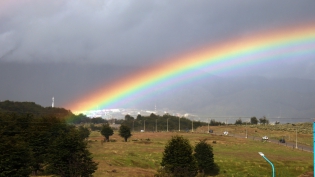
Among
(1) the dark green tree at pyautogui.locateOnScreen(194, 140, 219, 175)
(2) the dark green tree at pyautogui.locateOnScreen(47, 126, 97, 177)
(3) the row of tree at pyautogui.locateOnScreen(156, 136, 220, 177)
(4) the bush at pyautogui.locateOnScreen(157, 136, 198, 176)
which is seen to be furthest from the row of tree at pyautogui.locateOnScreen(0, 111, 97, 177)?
(1) the dark green tree at pyautogui.locateOnScreen(194, 140, 219, 175)

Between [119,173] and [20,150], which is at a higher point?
[20,150]

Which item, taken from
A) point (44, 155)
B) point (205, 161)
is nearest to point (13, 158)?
point (44, 155)

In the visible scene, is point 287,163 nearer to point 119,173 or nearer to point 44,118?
point 119,173

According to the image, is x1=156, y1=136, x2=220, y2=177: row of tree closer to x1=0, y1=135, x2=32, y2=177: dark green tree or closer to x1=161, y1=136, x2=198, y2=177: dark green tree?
x1=161, y1=136, x2=198, y2=177: dark green tree

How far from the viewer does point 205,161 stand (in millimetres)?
56031

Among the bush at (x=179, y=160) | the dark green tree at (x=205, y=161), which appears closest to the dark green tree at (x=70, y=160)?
the bush at (x=179, y=160)

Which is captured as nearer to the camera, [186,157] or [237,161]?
[186,157]

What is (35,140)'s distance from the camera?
178 ft

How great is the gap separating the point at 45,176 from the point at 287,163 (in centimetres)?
4266

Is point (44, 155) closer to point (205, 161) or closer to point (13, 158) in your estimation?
point (13, 158)

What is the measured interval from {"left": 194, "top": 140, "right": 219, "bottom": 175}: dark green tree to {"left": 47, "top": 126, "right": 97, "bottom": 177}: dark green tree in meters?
20.4

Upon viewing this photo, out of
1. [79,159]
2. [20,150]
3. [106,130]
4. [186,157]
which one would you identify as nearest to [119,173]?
[79,159]

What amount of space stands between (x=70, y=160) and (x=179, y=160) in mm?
14361

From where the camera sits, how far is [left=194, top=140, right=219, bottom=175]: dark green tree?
5609 cm
